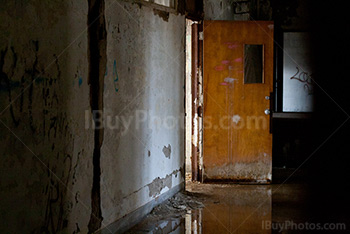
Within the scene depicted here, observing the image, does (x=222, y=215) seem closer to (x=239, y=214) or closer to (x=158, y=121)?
(x=239, y=214)

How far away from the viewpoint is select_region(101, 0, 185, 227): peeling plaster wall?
319cm

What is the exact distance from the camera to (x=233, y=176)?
525 cm

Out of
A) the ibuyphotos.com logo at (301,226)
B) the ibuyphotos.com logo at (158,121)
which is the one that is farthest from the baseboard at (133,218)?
the ibuyphotos.com logo at (301,226)

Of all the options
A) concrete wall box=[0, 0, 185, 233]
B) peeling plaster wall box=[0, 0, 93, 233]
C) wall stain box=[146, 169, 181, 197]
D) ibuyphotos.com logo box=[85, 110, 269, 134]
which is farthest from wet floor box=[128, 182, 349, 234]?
peeling plaster wall box=[0, 0, 93, 233]

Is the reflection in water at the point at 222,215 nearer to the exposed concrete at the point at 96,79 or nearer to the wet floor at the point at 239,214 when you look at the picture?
the wet floor at the point at 239,214

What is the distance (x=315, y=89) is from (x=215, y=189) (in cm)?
253

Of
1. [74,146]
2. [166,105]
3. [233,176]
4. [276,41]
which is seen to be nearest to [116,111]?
[74,146]

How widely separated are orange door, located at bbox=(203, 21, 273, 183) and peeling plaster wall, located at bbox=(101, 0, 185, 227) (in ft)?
1.86

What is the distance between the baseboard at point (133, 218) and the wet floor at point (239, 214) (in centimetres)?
6

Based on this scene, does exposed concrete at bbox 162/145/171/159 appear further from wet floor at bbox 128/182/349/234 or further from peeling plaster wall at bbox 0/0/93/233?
peeling plaster wall at bbox 0/0/93/233

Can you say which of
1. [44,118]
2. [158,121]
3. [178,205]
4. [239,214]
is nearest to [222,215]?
[239,214]

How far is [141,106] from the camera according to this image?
373 centimetres

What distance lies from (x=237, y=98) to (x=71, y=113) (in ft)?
9.79

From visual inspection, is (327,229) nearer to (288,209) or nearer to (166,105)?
(288,209)
